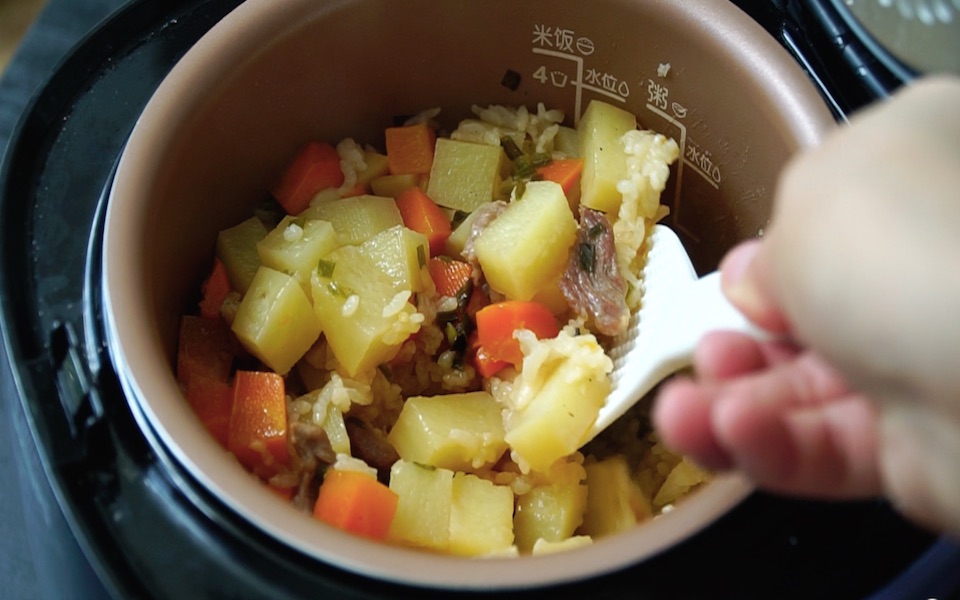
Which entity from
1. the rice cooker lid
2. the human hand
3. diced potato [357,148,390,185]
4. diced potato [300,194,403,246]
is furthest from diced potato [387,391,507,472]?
the rice cooker lid

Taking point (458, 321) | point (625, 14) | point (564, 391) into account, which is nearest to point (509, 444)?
point (564, 391)

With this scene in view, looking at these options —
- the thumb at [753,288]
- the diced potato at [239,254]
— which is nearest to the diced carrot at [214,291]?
the diced potato at [239,254]

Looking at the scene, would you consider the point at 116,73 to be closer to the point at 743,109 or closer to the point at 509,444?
the point at 509,444

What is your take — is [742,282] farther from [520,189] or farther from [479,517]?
[520,189]

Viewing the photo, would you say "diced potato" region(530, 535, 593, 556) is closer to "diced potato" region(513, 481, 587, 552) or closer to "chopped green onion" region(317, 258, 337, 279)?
"diced potato" region(513, 481, 587, 552)

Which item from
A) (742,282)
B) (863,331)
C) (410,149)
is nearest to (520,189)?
(410,149)

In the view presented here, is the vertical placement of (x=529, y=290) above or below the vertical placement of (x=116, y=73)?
below

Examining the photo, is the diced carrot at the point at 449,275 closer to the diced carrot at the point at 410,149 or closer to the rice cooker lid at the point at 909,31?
the diced carrot at the point at 410,149
